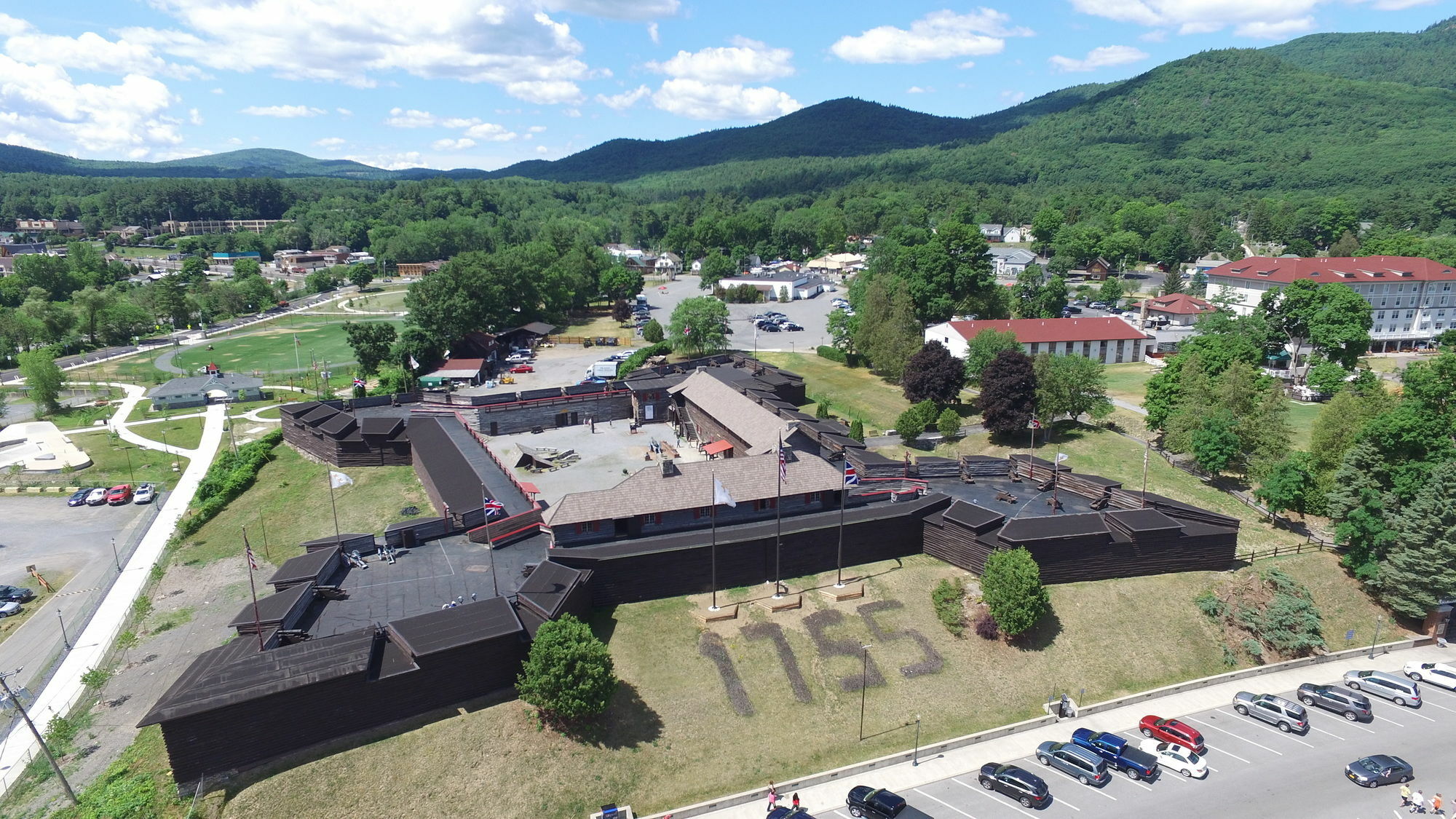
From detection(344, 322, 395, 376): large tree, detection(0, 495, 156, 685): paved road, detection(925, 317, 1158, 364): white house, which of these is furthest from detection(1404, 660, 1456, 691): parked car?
detection(344, 322, 395, 376): large tree

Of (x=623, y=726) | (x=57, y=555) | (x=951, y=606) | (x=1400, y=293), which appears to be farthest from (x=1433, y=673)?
(x=57, y=555)

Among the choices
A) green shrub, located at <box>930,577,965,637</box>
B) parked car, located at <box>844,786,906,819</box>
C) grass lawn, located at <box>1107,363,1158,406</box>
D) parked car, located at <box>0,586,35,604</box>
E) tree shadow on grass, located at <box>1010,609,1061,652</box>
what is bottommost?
parked car, located at <box>0,586,35,604</box>

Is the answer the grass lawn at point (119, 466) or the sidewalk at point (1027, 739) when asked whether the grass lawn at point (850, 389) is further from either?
the grass lawn at point (119, 466)

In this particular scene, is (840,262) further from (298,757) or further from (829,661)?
(298,757)

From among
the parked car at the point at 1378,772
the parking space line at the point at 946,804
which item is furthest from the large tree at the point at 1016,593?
the parked car at the point at 1378,772

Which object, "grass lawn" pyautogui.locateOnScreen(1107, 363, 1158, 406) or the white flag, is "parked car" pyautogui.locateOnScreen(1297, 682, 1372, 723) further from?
"grass lawn" pyautogui.locateOnScreen(1107, 363, 1158, 406)
